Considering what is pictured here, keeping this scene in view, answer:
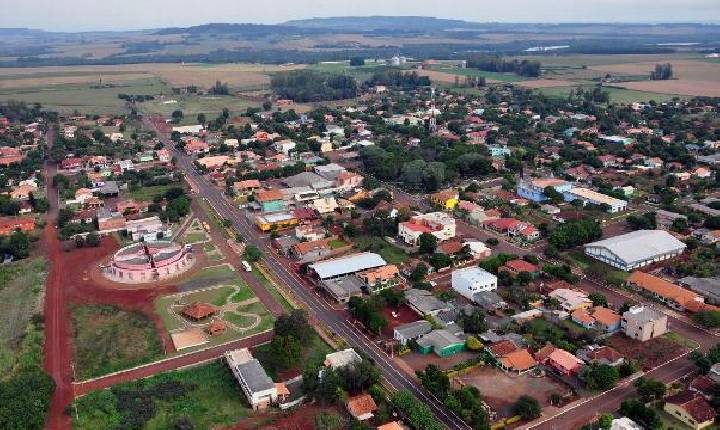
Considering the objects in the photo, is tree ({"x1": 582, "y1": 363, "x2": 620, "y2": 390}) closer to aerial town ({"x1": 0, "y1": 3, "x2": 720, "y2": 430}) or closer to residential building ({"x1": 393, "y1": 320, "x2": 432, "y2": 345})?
aerial town ({"x1": 0, "y1": 3, "x2": 720, "y2": 430})

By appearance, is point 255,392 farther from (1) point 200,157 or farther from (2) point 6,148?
(2) point 6,148

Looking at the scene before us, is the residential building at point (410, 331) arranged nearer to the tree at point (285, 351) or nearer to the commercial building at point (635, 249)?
the tree at point (285, 351)

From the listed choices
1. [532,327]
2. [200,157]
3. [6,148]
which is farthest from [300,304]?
[6,148]

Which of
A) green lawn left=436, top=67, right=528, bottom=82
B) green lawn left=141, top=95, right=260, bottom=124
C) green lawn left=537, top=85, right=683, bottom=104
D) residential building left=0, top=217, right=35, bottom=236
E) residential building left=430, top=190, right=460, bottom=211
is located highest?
green lawn left=436, top=67, right=528, bottom=82

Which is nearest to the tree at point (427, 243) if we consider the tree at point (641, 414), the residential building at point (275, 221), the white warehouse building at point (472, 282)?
the white warehouse building at point (472, 282)

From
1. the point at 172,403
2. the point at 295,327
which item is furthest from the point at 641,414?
the point at 172,403

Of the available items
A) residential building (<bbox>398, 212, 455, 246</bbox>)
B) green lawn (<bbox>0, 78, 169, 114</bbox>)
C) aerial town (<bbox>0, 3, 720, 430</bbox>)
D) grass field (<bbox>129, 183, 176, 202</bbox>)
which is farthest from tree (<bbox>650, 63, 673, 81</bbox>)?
grass field (<bbox>129, 183, 176, 202</bbox>)

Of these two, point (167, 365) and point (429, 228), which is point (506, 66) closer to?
point (429, 228)
